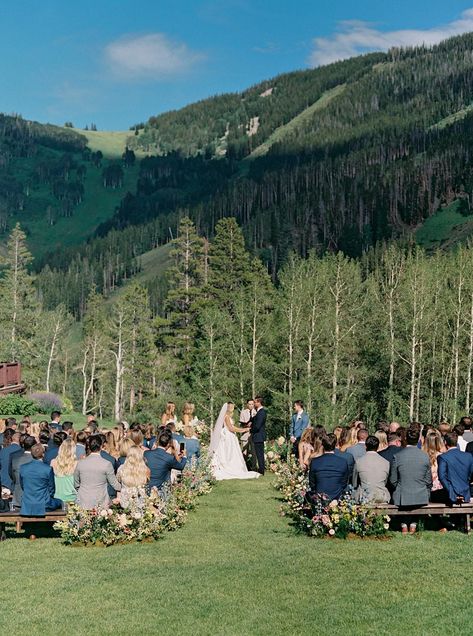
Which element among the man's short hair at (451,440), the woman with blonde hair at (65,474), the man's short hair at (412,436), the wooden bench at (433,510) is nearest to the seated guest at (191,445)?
the woman with blonde hair at (65,474)

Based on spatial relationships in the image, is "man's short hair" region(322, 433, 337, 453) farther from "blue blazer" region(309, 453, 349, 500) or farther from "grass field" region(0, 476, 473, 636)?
"grass field" region(0, 476, 473, 636)

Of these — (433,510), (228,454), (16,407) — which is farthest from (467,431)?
(16,407)

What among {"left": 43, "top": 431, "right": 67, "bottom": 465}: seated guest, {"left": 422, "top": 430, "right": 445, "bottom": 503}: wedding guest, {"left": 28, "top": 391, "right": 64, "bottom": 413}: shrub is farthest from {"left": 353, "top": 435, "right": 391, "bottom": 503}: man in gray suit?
{"left": 28, "top": 391, "right": 64, "bottom": 413}: shrub

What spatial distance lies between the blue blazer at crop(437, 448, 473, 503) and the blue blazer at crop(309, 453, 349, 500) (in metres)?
1.81

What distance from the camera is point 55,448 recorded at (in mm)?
15648

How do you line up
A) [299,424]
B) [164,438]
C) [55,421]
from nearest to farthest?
1. [164,438]
2. [55,421]
3. [299,424]

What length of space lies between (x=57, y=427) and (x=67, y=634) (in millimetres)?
10989

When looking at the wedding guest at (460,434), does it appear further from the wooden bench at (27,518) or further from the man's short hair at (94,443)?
the wooden bench at (27,518)

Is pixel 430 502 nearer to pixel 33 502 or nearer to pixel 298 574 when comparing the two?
pixel 298 574

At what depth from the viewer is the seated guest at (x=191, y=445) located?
1906 cm

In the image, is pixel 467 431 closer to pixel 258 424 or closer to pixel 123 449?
pixel 258 424

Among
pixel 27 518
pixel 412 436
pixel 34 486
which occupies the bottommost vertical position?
pixel 27 518

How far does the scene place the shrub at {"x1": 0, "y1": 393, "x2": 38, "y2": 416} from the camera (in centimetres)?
3662

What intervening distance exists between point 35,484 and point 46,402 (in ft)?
86.3
